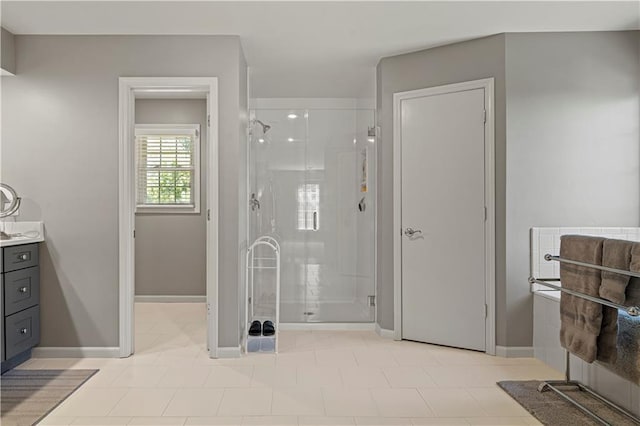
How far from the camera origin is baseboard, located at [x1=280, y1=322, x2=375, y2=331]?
4.21 m

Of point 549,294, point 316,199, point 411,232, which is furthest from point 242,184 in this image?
point 549,294

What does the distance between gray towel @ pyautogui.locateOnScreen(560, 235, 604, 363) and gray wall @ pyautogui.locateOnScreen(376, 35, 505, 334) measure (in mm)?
905

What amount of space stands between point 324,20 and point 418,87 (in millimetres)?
1047

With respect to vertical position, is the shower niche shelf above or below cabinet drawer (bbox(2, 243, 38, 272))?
below

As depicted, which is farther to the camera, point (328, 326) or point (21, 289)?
point (328, 326)

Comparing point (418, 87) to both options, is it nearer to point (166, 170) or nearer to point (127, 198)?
point (127, 198)

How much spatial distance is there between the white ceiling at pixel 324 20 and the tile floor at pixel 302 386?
93.5 inches

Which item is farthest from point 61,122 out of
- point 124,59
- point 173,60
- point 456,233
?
point 456,233

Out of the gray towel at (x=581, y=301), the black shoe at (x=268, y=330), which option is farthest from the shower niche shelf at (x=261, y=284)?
the gray towel at (x=581, y=301)

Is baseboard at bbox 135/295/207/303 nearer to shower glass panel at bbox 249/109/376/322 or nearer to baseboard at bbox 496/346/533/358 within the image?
shower glass panel at bbox 249/109/376/322

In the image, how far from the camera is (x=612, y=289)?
210cm

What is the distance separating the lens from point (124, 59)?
3365 millimetres

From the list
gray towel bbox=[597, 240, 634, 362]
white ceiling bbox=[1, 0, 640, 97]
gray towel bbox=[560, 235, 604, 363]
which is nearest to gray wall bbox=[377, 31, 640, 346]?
white ceiling bbox=[1, 0, 640, 97]

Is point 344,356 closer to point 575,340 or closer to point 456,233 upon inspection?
point 456,233
